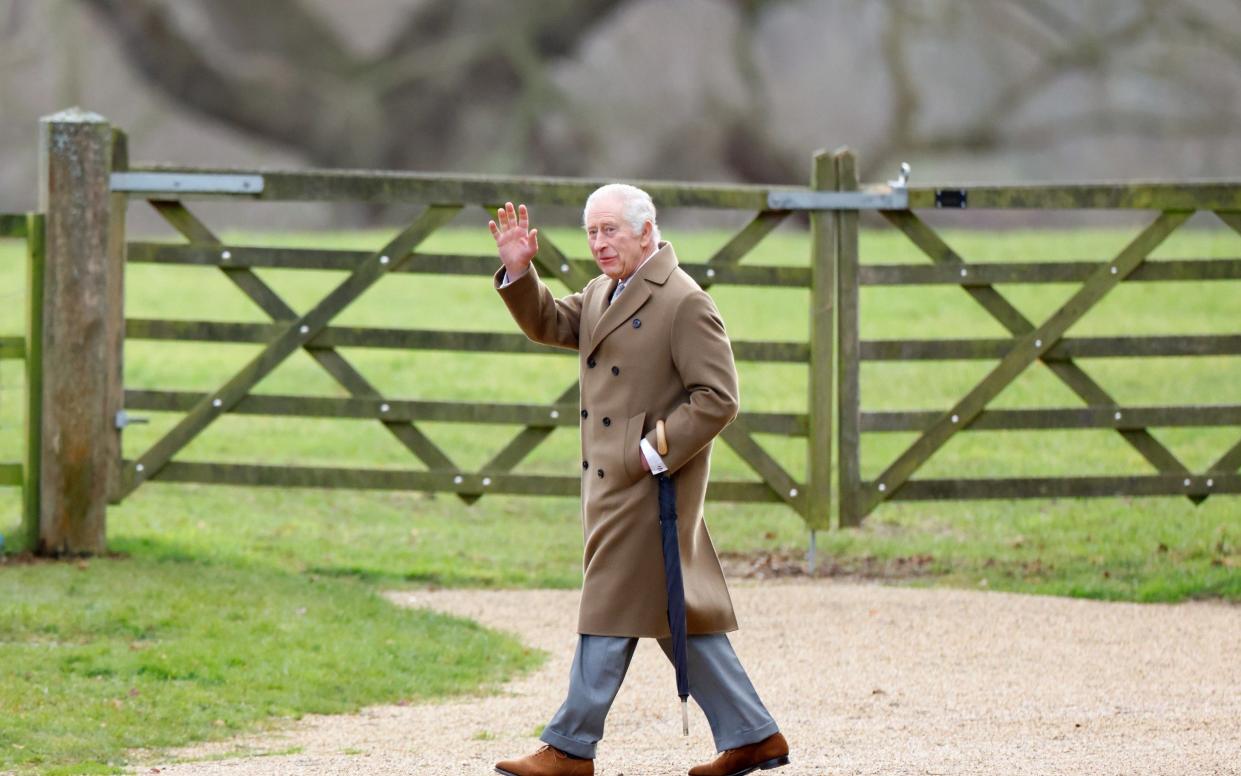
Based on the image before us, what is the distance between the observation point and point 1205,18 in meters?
22.0

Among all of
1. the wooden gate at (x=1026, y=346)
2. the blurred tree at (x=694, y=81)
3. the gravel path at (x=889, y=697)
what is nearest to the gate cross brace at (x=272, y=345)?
the gravel path at (x=889, y=697)

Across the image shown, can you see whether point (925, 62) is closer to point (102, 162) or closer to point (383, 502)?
point (383, 502)

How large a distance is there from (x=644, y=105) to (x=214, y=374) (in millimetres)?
8258

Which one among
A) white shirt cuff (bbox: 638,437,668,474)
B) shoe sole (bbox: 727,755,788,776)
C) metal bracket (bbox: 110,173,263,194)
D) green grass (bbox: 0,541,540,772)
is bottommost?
shoe sole (bbox: 727,755,788,776)

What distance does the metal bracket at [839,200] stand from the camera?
835 cm

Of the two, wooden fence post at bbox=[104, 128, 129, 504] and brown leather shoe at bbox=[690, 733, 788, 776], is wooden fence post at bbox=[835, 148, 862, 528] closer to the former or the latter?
wooden fence post at bbox=[104, 128, 129, 504]

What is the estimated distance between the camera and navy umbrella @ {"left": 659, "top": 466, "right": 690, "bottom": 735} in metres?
4.89

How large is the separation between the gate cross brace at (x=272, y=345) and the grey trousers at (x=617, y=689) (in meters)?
3.68

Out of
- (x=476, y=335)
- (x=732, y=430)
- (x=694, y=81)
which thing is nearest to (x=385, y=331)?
(x=476, y=335)

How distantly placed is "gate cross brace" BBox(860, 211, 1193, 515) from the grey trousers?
3.72 metres

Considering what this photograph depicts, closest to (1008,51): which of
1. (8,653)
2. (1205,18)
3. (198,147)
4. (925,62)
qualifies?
(925,62)

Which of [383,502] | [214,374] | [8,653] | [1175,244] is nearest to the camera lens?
[8,653]

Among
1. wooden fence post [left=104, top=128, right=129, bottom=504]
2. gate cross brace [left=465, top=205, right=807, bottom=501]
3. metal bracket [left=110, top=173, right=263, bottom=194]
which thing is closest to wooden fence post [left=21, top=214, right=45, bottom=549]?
wooden fence post [left=104, top=128, right=129, bottom=504]

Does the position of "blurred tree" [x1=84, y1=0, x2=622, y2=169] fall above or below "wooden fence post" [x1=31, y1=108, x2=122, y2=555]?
above
